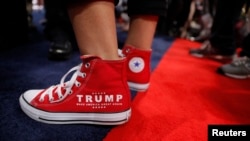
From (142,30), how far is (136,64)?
0.36 ft

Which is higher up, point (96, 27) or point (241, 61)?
point (96, 27)

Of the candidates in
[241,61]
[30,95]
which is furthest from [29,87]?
[241,61]

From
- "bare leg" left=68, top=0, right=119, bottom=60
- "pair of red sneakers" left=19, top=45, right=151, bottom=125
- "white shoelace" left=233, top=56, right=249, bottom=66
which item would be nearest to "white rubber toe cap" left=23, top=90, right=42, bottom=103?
"pair of red sneakers" left=19, top=45, right=151, bottom=125

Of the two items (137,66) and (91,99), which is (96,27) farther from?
(137,66)

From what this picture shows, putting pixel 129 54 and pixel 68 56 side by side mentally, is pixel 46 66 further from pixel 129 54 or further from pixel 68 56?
pixel 129 54

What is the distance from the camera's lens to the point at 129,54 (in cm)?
78

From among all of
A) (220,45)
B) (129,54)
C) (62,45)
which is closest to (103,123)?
(129,54)

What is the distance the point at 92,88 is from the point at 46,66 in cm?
52

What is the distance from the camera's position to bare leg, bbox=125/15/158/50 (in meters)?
0.73

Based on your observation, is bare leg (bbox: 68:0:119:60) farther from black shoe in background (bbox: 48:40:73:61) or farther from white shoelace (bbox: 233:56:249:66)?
white shoelace (bbox: 233:56:249:66)

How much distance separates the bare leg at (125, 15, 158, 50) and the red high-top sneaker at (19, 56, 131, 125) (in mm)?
234

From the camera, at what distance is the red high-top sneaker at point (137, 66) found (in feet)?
2.51

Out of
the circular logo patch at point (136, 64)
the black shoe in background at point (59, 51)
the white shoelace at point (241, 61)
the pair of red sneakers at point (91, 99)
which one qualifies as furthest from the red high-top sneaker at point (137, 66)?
the white shoelace at point (241, 61)

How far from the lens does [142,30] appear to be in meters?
0.74
